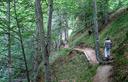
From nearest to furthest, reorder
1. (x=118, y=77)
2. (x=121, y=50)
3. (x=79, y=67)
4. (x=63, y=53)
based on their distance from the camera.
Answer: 1. (x=118, y=77)
2. (x=121, y=50)
3. (x=79, y=67)
4. (x=63, y=53)

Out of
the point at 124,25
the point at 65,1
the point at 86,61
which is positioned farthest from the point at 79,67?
the point at 65,1

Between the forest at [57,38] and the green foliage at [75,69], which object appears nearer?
the forest at [57,38]

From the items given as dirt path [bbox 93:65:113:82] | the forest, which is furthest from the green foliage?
dirt path [bbox 93:65:113:82]

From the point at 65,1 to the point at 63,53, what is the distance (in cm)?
546

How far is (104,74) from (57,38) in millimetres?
8408

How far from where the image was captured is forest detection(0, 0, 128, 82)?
41.3ft

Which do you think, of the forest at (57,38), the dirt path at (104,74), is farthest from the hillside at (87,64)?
the dirt path at (104,74)

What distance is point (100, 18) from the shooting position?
93.4 feet

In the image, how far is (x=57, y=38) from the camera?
877 inches

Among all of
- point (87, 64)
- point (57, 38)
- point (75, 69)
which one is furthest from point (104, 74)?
point (57, 38)

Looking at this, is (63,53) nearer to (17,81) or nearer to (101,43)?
(101,43)

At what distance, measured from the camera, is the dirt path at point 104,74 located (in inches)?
551

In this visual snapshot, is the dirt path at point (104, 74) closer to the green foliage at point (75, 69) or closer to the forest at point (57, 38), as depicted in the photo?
the forest at point (57, 38)

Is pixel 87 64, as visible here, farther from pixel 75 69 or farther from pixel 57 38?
pixel 57 38
